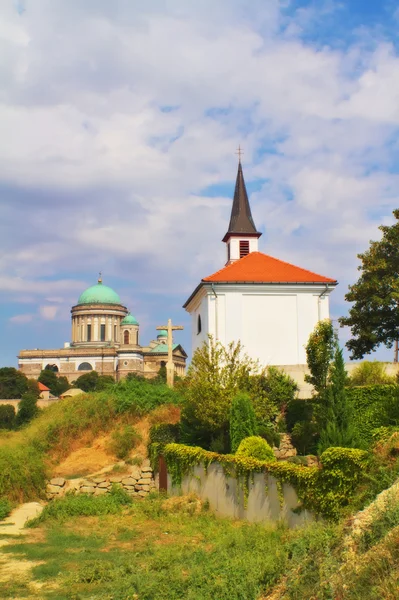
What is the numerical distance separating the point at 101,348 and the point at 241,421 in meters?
130

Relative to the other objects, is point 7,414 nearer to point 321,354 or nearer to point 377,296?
point 377,296

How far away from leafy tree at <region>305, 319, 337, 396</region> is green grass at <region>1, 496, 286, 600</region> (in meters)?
6.35

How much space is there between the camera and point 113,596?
9.24m

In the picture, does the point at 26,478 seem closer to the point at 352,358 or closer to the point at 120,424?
the point at 120,424

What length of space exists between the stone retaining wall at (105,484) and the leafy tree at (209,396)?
181 cm

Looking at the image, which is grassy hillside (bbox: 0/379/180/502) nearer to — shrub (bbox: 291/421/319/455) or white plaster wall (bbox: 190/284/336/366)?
white plaster wall (bbox: 190/284/336/366)

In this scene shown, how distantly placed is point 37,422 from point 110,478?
7305 millimetres

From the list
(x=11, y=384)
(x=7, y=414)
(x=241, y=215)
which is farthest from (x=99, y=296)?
(x=241, y=215)

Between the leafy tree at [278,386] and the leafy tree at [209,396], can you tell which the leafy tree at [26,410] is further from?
the leafy tree at [209,396]

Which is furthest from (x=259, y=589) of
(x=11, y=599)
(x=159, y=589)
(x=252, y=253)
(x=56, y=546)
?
(x=252, y=253)

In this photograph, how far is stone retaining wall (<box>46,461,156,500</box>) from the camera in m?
20.4

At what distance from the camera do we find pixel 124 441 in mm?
24531

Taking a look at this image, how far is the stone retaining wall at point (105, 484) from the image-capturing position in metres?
20.4

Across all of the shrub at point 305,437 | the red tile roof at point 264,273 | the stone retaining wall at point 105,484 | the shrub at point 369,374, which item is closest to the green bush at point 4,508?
the stone retaining wall at point 105,484
